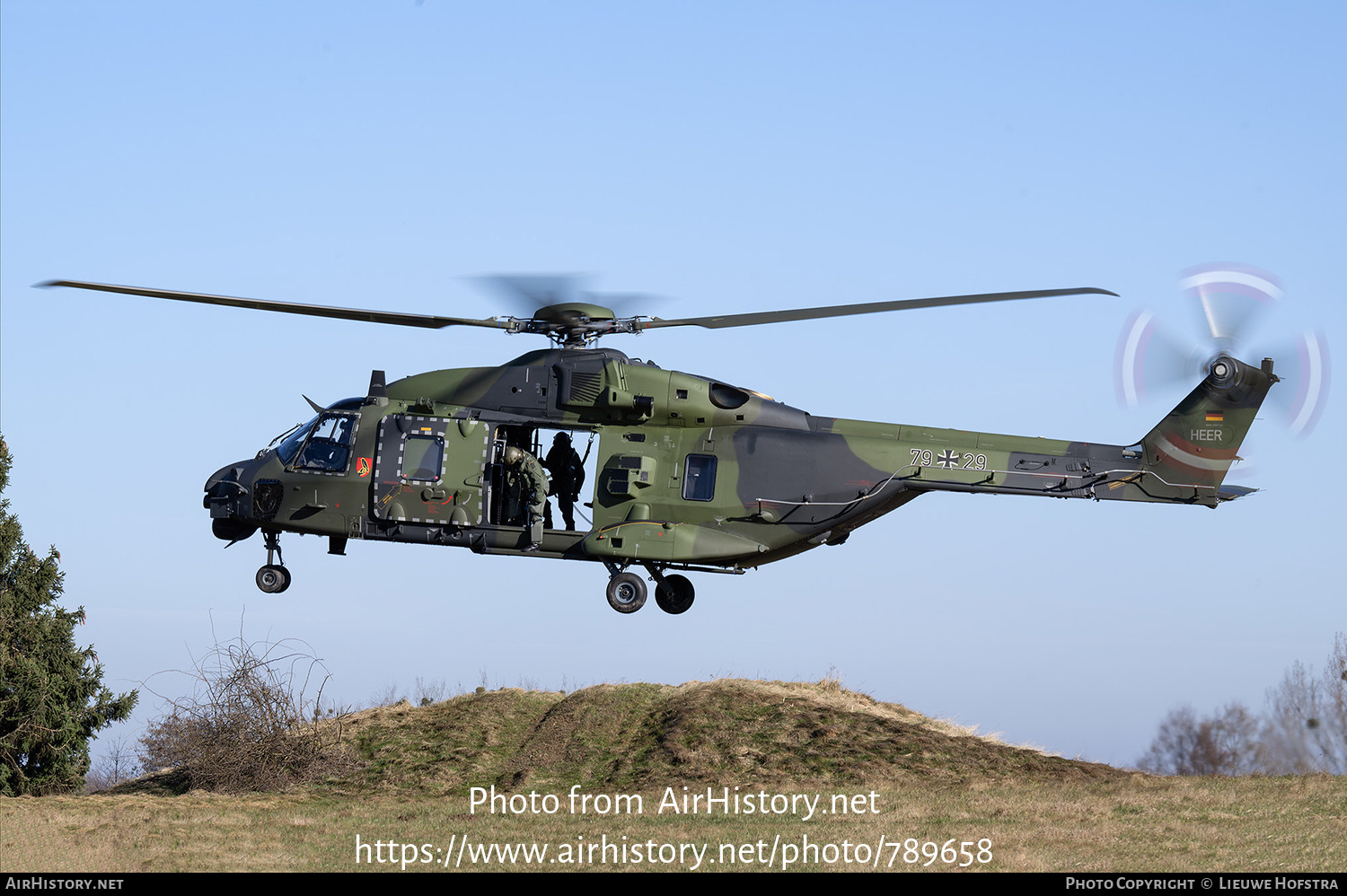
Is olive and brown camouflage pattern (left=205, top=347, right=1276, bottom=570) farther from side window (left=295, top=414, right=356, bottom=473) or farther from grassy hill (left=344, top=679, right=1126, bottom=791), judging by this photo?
grassy hill (left=344, top=679, right=1126, bottom=791)

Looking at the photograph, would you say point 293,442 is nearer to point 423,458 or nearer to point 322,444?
point 322,444

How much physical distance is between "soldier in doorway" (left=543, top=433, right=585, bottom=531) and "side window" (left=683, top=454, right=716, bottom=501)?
1.70 m

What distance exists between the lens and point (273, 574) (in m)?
20.8

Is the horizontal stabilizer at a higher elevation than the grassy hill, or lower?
higher

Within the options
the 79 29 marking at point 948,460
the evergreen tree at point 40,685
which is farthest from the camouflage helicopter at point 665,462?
the evergreen tree at point 40,685

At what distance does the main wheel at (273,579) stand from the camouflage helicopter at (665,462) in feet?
2.98

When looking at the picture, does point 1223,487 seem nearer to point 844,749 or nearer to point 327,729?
point 844,749

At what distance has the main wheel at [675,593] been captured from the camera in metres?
20.2

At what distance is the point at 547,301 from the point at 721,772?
1238cm

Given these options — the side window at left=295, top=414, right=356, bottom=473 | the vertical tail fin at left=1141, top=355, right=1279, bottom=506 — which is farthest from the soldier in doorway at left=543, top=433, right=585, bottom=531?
the vertical tail fin at left=1141, top=355, right=1279, bottom=506

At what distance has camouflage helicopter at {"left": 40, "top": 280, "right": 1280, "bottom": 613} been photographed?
63.9 ft

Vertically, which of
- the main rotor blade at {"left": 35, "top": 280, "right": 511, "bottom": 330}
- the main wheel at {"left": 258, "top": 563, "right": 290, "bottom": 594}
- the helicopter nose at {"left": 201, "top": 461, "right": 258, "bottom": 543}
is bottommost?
the main wheel at {"left": 258, "top": 563, "right": 290, "bottom": 594}

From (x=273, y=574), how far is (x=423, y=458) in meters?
3.22

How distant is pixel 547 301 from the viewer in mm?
19594
